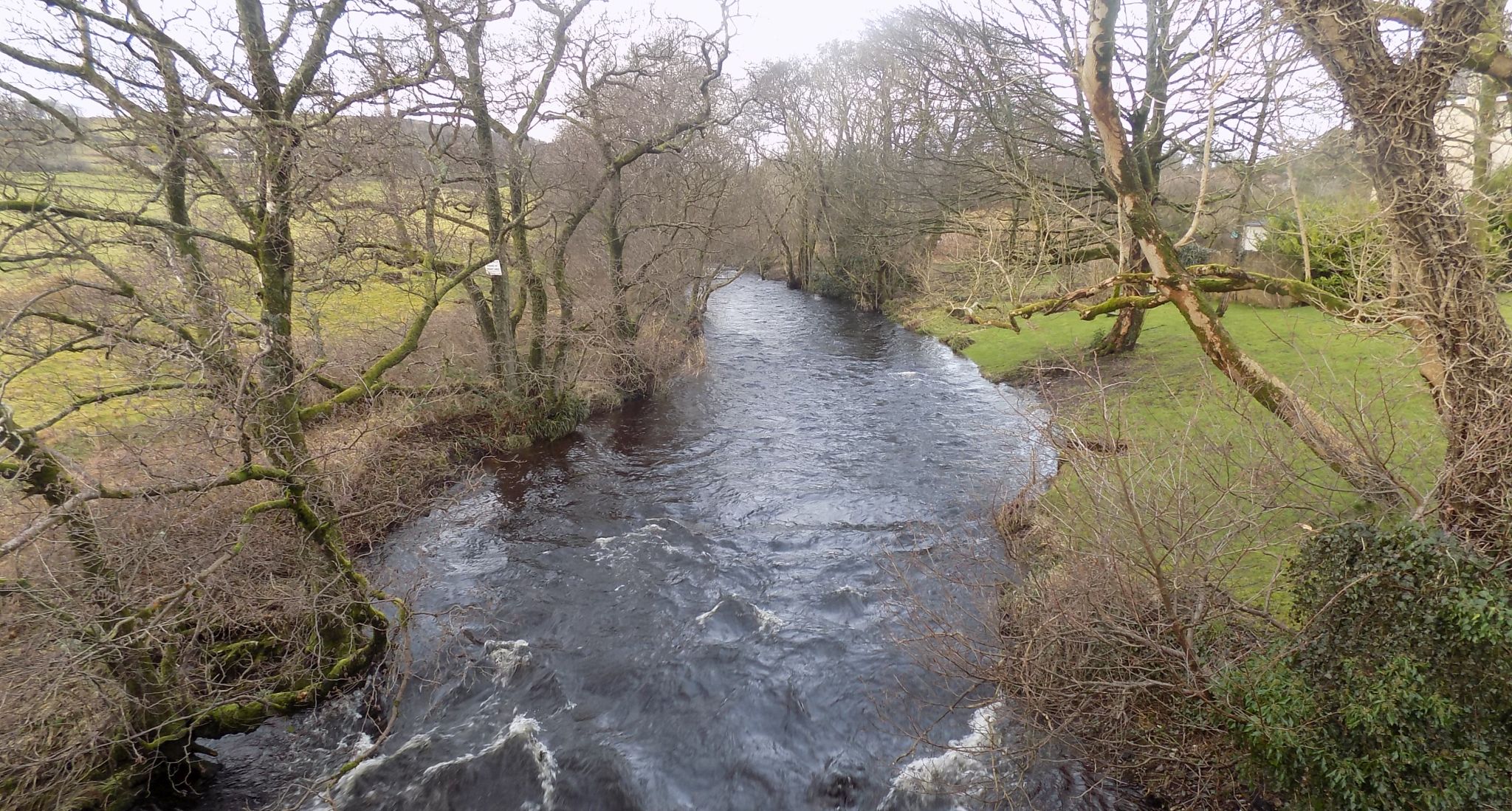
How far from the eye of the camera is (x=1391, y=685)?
4.55 meters

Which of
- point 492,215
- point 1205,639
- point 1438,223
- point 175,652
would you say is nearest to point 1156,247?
point 1438,223

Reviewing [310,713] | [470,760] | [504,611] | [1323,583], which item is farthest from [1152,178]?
[310,713]

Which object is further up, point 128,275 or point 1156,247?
point 1156,247

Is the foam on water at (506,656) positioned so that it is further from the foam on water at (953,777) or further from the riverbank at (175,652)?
the foam on water at (953,777)

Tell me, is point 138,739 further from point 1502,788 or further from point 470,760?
point 1502,788

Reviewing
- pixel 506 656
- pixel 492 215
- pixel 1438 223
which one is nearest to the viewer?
pixel 1438 223

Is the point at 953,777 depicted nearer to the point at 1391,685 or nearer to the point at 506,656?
the point at 1391,685

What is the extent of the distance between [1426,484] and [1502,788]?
3651 mm

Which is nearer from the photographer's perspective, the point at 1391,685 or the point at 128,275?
the point at 1391,685

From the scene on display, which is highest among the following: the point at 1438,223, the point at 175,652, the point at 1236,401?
the point at 1438,223

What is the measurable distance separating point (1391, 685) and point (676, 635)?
6.48 meters

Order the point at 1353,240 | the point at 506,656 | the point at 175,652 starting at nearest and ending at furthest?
the point at 175,652 → the point at 506,656 → the point at 1353,240

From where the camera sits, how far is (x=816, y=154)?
32750 mm

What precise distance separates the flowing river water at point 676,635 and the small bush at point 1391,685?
5.64 ft
